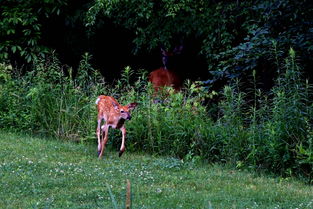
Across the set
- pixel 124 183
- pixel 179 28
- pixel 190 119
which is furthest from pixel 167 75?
pixel 124 183

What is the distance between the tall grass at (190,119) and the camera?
28.8 ft

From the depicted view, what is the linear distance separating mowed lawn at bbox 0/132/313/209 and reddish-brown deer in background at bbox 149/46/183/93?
15.2 ft

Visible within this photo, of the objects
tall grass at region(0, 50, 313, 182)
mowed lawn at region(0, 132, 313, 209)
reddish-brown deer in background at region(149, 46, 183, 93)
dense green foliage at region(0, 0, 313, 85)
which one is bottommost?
mowed lawn at region(0, 132, 313, 209)

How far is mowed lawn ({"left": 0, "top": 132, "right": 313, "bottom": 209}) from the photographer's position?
692 centimetres

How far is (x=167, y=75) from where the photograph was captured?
14914 mm

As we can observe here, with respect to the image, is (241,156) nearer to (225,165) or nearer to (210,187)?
(225,165)

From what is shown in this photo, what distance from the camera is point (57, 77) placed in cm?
1322

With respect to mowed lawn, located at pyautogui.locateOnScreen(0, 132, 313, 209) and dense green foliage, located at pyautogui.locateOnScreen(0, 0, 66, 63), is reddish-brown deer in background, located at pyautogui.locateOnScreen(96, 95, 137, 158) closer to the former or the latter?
mowed lawn, located at pyautogui.locateOnScreen(0, 132, 313, 209)

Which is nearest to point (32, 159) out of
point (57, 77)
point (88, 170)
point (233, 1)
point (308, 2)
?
point (88, 170)

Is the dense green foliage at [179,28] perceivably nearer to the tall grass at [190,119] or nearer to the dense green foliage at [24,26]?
the dense green foliage at [24,26]

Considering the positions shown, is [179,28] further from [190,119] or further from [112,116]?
[112,116]

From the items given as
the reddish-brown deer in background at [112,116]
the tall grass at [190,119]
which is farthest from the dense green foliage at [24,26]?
the reddish-brown deer in background at [112,116]

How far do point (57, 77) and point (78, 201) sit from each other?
660cm

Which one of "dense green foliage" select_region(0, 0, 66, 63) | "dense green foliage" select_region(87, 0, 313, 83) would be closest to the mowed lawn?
"dense green foliage" select_region(87, 0, 313, 83)
